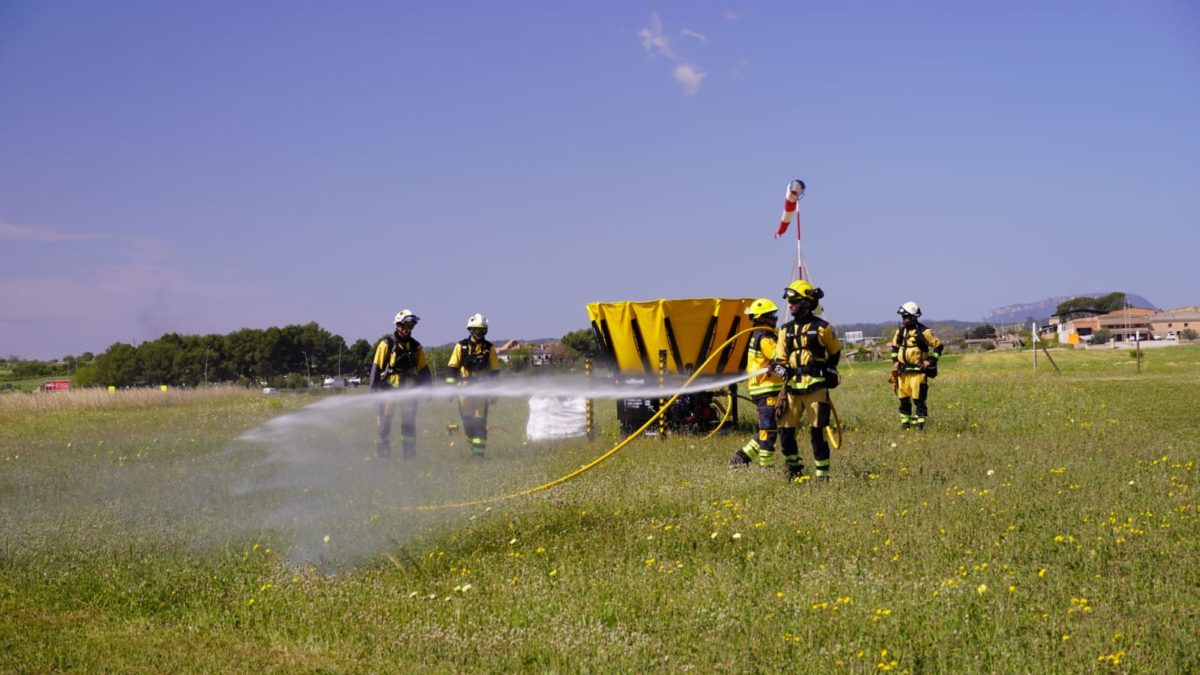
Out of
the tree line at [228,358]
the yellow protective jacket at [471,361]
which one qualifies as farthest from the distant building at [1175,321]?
the yellow protective jacket at [471,361]

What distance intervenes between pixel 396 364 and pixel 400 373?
160 millimetres

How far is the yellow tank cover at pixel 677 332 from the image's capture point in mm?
16297

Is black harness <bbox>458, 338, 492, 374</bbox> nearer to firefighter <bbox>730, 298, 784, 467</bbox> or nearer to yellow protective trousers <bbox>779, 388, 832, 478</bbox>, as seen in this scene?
firefighter <bbox>730, 298, 784, 467</bbox>

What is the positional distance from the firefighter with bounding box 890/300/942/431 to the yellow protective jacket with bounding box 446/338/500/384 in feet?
24.1

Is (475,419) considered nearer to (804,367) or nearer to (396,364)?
(396,364)

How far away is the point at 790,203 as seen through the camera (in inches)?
775

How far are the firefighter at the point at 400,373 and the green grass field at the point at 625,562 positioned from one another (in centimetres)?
43

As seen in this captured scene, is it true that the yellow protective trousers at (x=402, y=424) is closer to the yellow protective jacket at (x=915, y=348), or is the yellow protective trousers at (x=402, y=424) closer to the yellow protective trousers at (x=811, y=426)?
the yellow protective trousers at (x=811, y=426)

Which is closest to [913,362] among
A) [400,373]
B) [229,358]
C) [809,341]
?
[809,341]

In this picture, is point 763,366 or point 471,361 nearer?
point 763,366

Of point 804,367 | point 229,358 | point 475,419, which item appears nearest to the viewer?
point 804,367

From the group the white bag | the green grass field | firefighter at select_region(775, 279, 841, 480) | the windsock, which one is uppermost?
the windsock

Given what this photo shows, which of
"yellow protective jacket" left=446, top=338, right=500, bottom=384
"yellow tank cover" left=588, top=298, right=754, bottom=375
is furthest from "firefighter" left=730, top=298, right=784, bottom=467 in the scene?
"yellow protective jacket" left=446, top=338, right=500, bottom=384

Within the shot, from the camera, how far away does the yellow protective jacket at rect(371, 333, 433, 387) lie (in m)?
14.6
